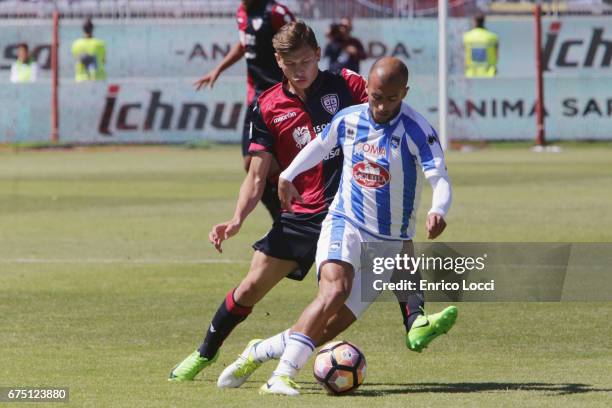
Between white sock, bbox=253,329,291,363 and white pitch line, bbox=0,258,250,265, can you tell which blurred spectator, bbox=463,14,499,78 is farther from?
white sock, bbox=253,329,291,363

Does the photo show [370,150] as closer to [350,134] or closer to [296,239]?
[350,134]

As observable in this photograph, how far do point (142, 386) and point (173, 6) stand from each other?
2926cm

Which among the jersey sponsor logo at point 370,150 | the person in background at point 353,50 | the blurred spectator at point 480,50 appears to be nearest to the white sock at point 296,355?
the jersey sponsor logo at point 370,150

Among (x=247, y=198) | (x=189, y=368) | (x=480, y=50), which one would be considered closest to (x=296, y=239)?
(x=247, y=198)

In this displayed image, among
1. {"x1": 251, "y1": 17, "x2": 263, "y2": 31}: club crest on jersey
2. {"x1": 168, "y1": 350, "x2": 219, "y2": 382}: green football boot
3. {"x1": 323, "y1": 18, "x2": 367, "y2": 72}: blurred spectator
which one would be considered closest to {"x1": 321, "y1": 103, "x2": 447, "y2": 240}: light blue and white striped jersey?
{"x1": 168, "y1": 350, "x2": 219, "y2": 382}: green football boot

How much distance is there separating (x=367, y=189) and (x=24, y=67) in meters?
27.0

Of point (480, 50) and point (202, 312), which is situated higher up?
point (202, 312)

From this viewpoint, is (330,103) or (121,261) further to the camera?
(121,261)

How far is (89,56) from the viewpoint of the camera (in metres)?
33.0

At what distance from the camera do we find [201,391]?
749 centimetres

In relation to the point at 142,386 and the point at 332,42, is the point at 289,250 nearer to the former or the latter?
the point at 142,386

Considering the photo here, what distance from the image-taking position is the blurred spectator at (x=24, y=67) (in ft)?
109

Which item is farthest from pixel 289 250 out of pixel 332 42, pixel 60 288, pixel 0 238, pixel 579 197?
pixel 332 42

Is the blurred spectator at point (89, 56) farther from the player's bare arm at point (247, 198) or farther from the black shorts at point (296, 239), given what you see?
the black shorts at point (296, 239)
